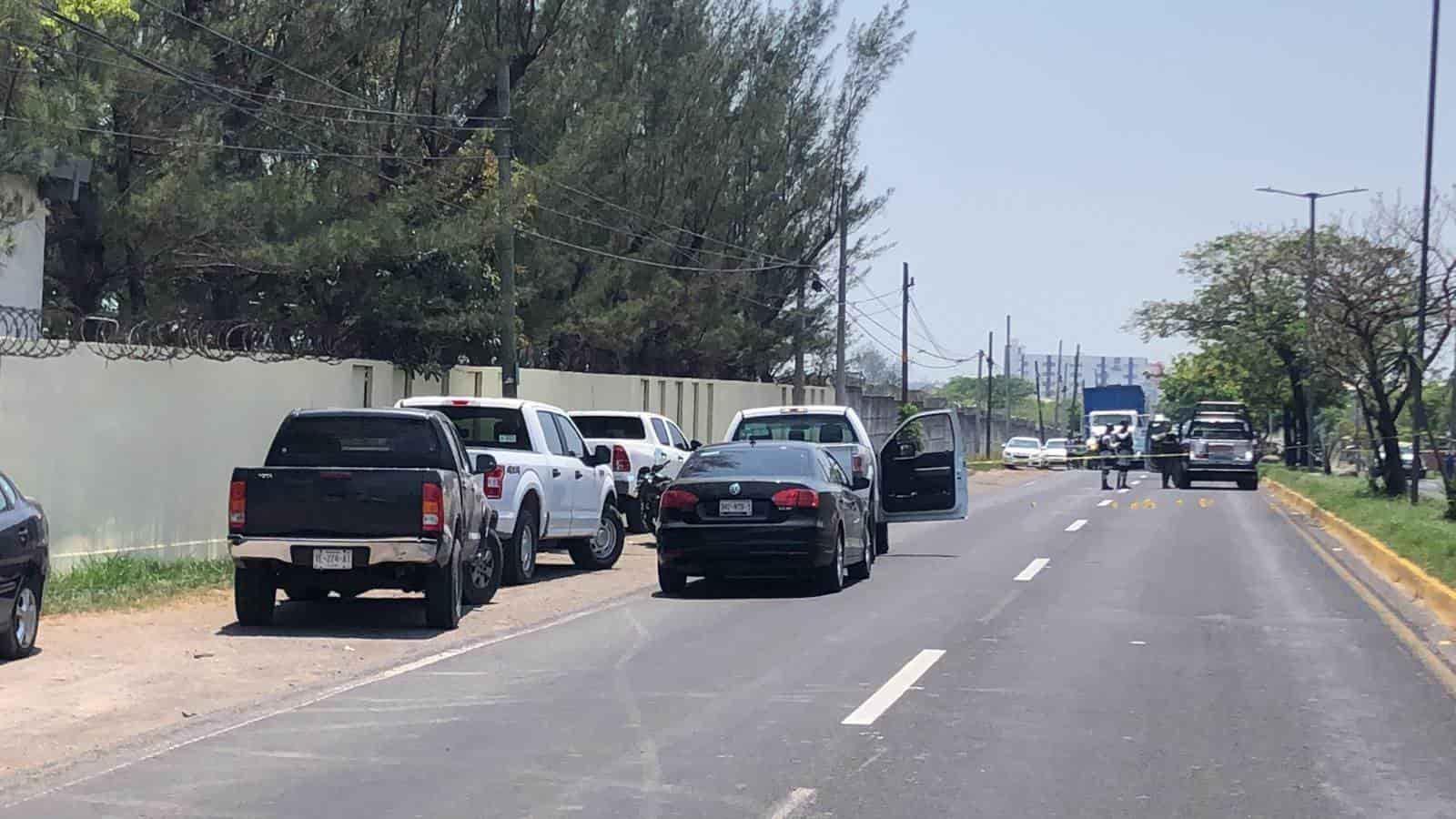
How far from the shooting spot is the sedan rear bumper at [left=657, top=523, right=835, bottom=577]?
17.1 metres

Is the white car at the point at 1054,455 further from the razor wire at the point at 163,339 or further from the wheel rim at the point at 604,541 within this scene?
the wheel rim at the point at 604,541

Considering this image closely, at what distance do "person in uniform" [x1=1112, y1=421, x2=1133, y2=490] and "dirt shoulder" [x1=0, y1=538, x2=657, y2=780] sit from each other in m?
31.6

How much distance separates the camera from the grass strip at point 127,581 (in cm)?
1515

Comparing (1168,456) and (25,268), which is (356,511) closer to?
(25,268)

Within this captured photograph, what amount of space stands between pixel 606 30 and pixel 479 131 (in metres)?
8.22

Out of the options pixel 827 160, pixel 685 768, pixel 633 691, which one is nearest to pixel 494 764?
pixel 685 768

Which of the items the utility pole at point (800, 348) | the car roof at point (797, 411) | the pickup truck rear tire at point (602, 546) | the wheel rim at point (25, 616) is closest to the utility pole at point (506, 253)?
the car roof at point (797, 411)

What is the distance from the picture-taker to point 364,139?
26.0 meters

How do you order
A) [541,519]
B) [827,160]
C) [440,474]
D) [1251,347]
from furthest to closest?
[1251,347], [827,160], [541,519], [440,474]

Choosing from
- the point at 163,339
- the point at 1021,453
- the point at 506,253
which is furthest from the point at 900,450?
the point at 1021,453

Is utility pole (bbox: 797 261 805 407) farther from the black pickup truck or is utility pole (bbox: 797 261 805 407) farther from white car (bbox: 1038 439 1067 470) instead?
the black pickup truck

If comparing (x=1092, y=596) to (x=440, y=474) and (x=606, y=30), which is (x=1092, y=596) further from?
(x=606, y=30)

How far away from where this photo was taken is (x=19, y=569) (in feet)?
39.8

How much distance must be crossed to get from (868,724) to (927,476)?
544 inches
